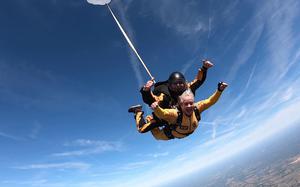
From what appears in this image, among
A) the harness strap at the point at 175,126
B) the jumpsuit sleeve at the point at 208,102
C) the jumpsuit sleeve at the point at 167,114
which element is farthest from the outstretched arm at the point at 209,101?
the jumpsuit sleeve at the point at 167,114

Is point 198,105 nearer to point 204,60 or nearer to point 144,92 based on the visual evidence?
point 204,60

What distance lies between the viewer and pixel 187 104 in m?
5.07

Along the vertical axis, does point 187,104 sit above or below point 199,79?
below

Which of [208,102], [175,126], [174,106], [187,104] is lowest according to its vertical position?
[175,126]

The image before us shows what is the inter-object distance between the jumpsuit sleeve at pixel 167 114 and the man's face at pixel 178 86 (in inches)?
18.0

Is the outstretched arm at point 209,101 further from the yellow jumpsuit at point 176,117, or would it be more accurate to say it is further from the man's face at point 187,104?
the man's face at point 187,104

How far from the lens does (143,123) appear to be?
6176 millimetres

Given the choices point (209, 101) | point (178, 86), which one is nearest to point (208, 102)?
point (209, 101)

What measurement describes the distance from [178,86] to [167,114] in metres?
0.66

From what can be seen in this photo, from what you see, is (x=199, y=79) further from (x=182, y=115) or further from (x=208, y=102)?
(x=182, y=115)

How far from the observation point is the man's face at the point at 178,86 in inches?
209

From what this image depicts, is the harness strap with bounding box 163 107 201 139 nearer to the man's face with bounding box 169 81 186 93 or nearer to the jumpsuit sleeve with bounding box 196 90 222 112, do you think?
the jumpsuit sleeve with bounding box 196 90 222 112

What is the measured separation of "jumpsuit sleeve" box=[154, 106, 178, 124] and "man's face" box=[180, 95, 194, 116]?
219mm

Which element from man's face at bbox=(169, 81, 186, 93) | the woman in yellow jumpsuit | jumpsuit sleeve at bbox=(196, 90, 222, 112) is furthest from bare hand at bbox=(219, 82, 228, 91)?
man's face at bbox=(169, 81, 186, 93)
